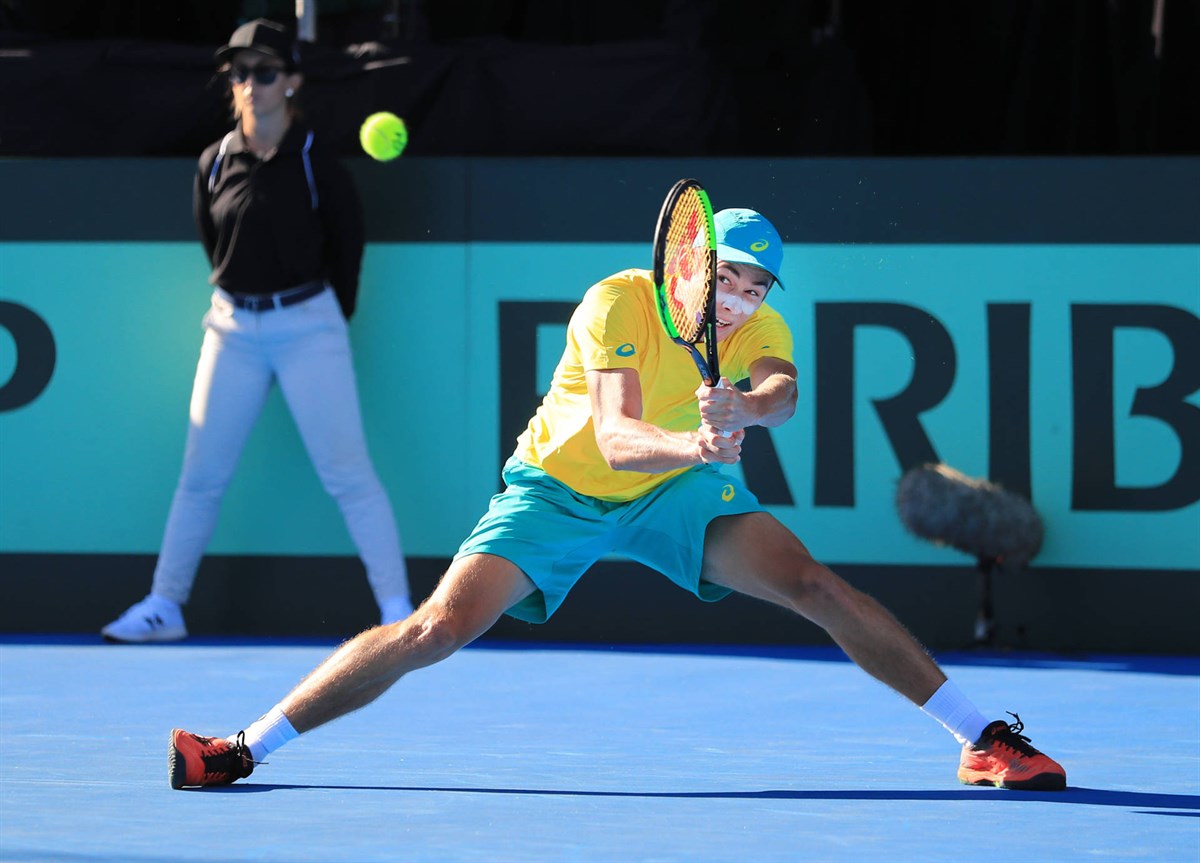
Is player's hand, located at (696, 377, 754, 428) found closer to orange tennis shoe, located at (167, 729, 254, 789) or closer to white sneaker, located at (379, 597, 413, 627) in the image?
orange tennis shoe, located at (167, 729, 254, 789)

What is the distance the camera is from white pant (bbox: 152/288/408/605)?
7.08 metres

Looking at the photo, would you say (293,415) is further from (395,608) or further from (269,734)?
(269,734)

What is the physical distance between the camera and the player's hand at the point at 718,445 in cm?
405

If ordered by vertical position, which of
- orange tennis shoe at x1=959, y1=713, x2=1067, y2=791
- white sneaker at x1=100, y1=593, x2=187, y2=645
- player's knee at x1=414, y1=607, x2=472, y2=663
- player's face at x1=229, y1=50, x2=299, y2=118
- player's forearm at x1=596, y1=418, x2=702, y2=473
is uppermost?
player's face at x1=229, y1=50, x2=299, y2=118

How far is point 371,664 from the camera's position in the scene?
14.6 feet

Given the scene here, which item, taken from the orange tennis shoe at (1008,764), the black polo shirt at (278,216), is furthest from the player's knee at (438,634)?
the black polo shirt at (278,216)

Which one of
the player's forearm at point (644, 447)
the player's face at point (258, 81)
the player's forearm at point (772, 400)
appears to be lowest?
the player's forearm at point (644, 447)

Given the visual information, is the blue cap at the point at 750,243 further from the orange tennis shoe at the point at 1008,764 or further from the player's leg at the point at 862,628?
the orange tennis shoe at the point at 1008,764

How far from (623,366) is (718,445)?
51cm

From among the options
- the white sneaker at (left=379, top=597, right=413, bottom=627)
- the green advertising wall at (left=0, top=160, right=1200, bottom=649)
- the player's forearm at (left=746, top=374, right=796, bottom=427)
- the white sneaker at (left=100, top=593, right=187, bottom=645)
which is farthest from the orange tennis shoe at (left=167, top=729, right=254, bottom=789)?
the green advertising wall at (left=0, top=160, right=1200, bottom=649)

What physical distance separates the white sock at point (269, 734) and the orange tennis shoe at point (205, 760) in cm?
2

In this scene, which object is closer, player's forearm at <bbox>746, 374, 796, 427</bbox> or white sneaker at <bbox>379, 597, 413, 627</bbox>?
player's forearm at <bbox>746, 374, 796, 427</bbox>

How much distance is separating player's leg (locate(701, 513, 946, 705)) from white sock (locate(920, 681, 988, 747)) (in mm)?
21

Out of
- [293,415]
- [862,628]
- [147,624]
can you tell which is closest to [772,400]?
[862,628]
